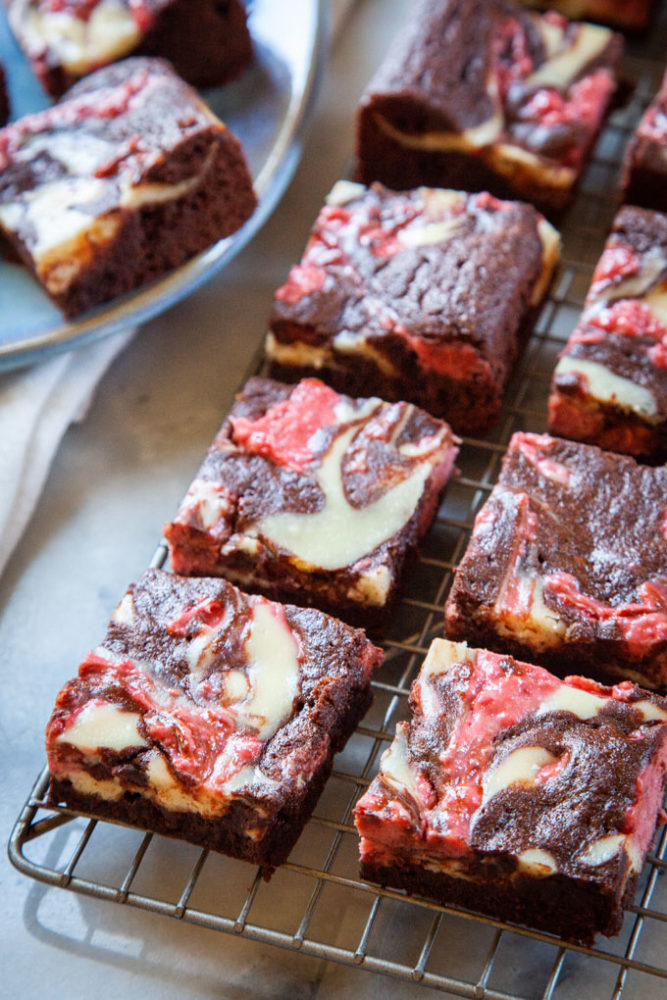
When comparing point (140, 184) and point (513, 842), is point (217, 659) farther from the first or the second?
point (140, 184)

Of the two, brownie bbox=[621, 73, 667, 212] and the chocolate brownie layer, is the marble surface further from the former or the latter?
brownie bbox=[621, 73, 667, 212]

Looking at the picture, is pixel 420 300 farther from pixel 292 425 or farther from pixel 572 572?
pixel 572 572

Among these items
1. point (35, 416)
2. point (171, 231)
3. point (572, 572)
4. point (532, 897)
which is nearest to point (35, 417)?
point (35, 416)

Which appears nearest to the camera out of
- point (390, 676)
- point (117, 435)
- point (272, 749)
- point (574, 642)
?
point (272, 749)

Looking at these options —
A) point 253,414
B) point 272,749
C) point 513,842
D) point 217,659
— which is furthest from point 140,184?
point 513,842

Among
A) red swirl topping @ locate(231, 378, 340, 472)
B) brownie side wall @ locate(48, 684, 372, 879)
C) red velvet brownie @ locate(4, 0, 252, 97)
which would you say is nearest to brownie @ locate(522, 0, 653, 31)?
red velvet brownie @ locate(4, 0, 252, 97)

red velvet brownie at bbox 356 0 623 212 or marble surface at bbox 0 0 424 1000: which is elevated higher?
red velvet brownie at bbox 356 0 623 212
